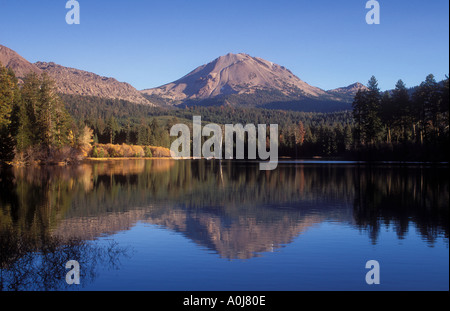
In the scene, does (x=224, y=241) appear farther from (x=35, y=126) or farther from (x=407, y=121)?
(x=407, y=121)

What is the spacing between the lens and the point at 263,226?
2267 cm

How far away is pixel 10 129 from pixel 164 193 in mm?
55253

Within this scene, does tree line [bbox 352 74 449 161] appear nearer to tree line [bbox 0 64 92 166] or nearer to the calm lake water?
the calm lake water

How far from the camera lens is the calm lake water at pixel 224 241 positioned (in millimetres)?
13023

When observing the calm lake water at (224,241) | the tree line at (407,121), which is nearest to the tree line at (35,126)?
the calm lake water at (224,241)

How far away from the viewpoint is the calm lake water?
13023mm

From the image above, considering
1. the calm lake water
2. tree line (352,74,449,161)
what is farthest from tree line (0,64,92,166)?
tree line (352,74,449,161)

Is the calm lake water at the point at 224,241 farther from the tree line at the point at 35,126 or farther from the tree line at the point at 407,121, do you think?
the tree line at the point at 407,121

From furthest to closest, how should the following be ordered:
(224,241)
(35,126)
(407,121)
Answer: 1. (407,121)
2. (35,126)
3. (224,241)

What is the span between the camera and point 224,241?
1911cm

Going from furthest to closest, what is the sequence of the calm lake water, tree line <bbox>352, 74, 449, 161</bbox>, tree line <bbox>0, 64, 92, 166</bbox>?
tree line <bbox>352, 74, 449, 161</bbox> < tree line <bbox>0, 64, 92, 166</bbox> < the calm lake water

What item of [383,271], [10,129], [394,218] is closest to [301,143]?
[10,129]

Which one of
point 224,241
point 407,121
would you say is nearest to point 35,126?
point 224,241
